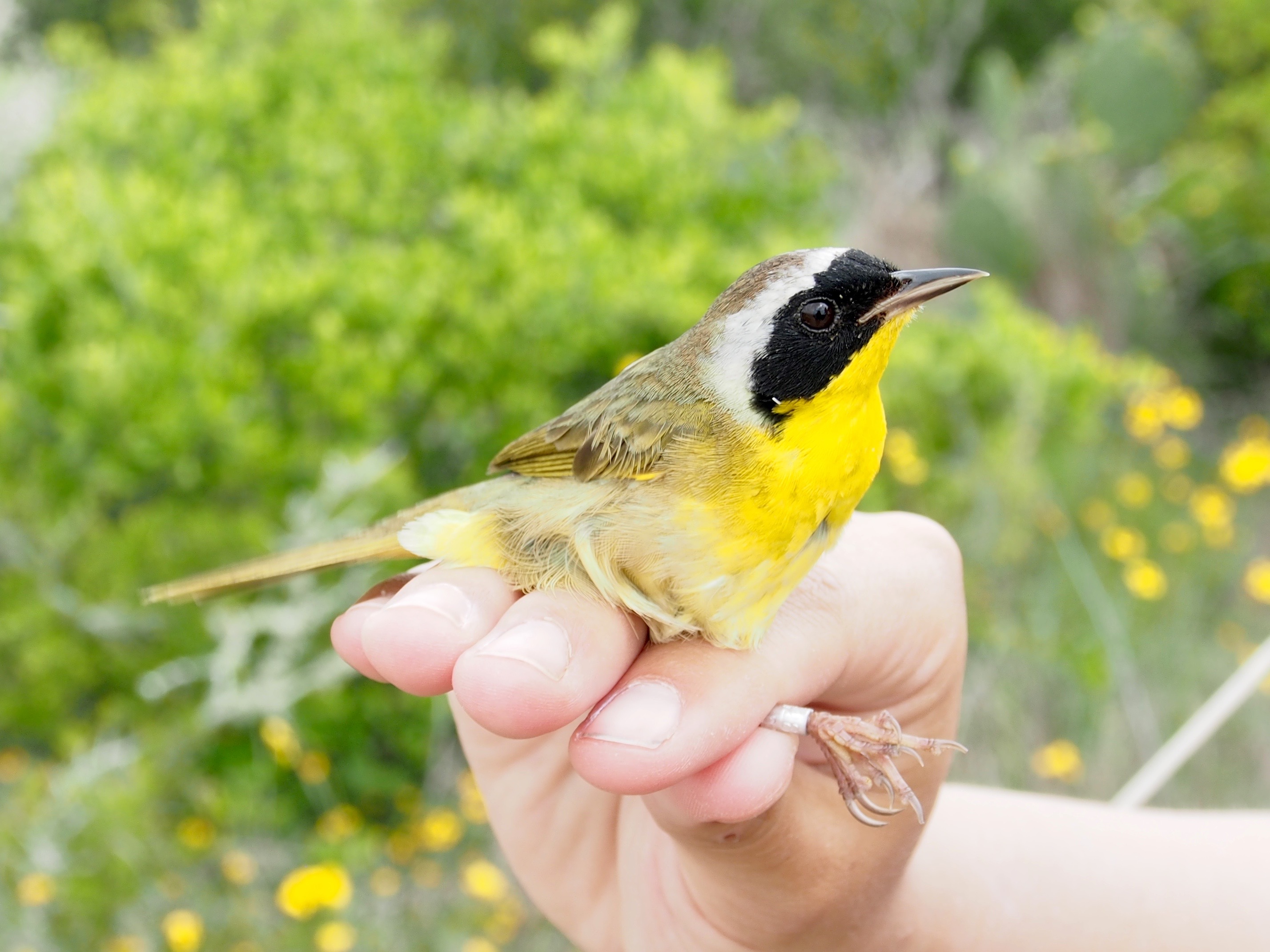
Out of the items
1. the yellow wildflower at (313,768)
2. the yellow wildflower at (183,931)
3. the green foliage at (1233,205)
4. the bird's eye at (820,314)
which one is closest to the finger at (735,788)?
the bird's eye at (820,314)

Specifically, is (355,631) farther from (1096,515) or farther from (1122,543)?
(1096,515)

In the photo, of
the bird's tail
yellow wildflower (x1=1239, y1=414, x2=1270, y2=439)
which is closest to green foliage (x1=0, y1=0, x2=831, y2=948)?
the bird's tail

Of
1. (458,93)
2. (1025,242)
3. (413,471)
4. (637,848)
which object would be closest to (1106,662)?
(637,848)

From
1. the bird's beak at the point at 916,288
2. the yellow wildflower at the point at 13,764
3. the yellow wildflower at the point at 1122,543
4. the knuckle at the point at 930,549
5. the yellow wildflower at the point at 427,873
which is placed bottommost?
the yellow wildflower at the point at 13,764

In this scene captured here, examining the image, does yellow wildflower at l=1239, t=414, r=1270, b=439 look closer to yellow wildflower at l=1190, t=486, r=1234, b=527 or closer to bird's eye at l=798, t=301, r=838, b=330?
yellow wildflower at l=1190, t=486, r=1234, b=527

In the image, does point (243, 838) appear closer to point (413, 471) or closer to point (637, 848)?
point (413, 471)

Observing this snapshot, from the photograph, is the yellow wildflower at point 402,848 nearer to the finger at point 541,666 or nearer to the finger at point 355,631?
the finger at point 355,631
